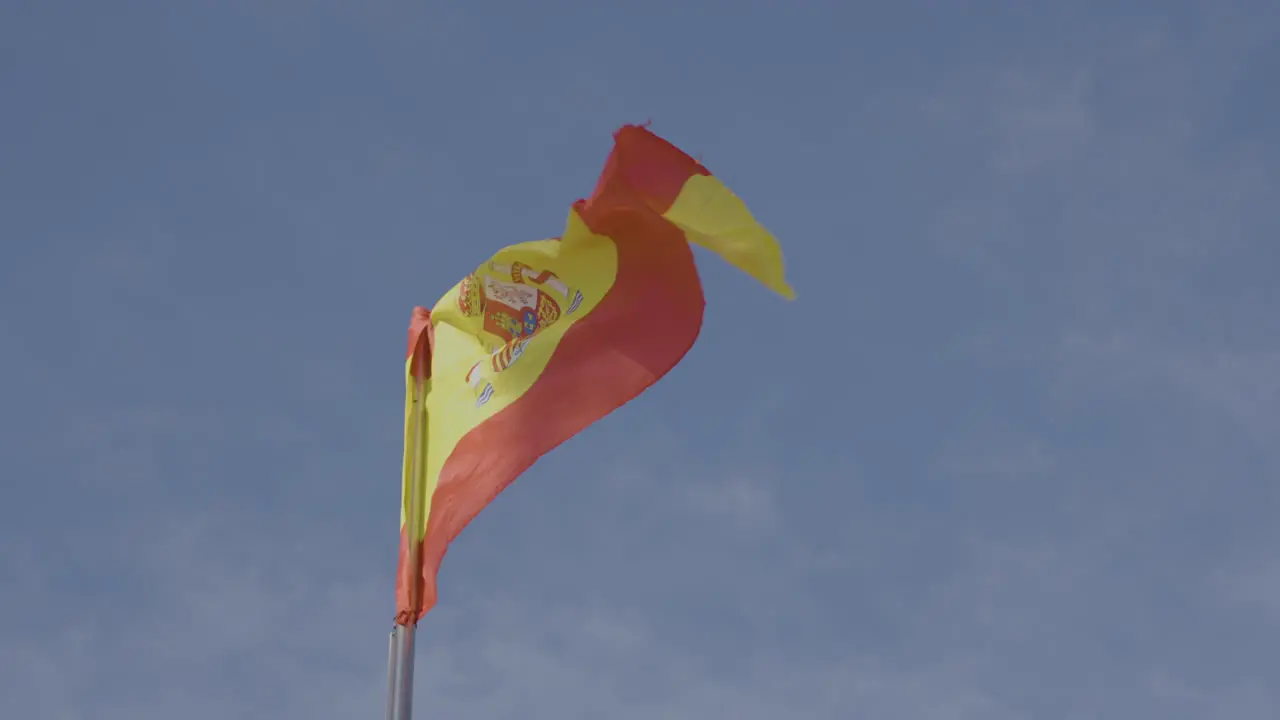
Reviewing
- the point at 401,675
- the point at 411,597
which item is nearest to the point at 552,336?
the point at 411,597

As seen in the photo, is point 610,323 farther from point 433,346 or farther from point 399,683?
point 399,683

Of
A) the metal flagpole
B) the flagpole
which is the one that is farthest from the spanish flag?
the flagpole

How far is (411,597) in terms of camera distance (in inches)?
515

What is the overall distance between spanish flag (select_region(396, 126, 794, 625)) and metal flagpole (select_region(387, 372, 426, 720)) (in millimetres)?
18

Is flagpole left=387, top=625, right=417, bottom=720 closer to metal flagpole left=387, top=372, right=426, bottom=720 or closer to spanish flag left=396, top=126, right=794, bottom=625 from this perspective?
metal flagpole left=387, top=372, right=426, bottom=720

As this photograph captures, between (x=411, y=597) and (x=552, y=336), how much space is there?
2428 millimetres

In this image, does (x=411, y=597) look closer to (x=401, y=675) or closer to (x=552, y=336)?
(x=401, y=675)

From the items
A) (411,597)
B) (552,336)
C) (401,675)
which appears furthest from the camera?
(552,336)

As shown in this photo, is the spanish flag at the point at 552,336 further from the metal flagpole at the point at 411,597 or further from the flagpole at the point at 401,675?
the flagpole at the point at 401,675

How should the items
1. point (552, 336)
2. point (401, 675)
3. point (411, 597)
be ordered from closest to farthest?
point (401, 675) < point (411, 597) < point (552, 336)

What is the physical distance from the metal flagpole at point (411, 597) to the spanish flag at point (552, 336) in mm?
18

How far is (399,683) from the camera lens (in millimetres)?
12523

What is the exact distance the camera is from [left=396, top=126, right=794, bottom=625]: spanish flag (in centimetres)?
1346

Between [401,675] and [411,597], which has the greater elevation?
[411,597]
